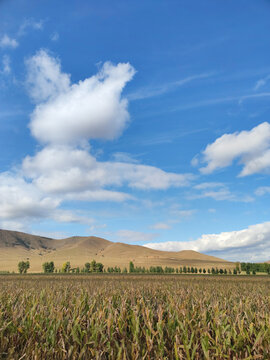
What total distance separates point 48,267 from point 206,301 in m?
105

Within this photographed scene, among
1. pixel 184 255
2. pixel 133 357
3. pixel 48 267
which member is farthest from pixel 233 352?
pixel 184 255

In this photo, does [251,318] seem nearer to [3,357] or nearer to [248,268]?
[3,357]

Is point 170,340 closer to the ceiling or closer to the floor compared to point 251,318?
closer to the floor

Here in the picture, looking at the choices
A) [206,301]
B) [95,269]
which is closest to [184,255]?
[95,269]

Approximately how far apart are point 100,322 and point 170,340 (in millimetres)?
1440

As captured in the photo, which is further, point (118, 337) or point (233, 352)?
point (118, 337)

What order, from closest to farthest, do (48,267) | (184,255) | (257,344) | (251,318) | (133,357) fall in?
(133,357), (257,344), (251,318), (48,267), (184,255)

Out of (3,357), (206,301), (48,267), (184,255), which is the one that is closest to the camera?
(3,357)

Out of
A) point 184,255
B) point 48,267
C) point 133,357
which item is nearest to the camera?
point 133,357

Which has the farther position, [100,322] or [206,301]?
[206,301]

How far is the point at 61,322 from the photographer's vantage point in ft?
19.9

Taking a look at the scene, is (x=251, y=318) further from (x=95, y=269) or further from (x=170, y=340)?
(x=95, y=269)

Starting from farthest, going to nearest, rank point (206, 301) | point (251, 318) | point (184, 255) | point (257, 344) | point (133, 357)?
1. point (184, 255)
2. point (206, 301)
3. point (251, 318)
4. point (257, 344)
5. point (133, 357)

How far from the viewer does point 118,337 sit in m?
6.05
